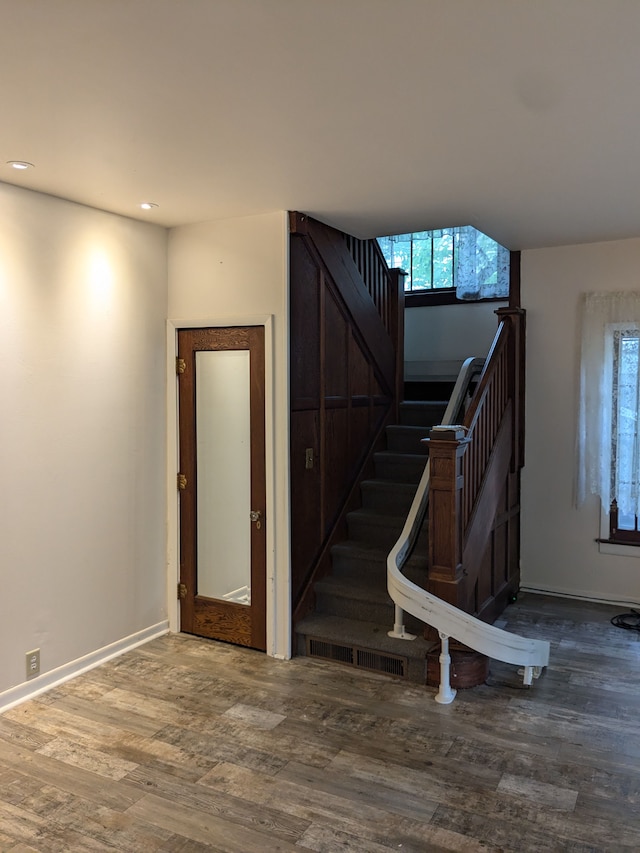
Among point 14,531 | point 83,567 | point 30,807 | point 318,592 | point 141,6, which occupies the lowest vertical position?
point 30,807

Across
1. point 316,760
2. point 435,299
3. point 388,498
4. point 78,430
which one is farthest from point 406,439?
point 316,760

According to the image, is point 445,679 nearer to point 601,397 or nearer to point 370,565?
point 370,565

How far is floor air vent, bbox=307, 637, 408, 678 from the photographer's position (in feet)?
12.9

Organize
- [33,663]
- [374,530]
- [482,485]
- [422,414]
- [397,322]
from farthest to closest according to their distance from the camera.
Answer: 1. [397,322]
2. [422,414]
3. [374,530]
4. [482,485]
5. [33,663]

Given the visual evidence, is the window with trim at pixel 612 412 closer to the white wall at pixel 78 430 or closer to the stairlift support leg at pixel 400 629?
the stairlift support leg at pixel 400 629

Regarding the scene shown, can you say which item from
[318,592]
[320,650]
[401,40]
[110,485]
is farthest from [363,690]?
[401,40]

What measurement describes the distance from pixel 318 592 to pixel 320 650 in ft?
1.36

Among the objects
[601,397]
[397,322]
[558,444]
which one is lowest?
[558,444]

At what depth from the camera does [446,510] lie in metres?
3.77

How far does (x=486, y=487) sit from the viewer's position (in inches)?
173

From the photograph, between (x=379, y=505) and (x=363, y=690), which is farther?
(x=379, y=505)

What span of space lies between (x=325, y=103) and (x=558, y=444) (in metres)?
3.59

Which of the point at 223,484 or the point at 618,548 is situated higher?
the point at 223,484

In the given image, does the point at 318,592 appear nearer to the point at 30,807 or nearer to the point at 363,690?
the point at 363,690
